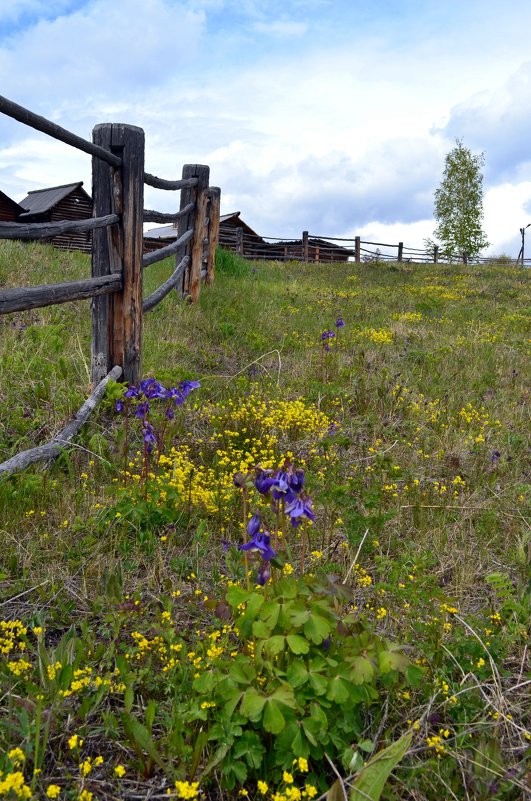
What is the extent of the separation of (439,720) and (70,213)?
3537 centimetres

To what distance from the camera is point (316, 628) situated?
179cm

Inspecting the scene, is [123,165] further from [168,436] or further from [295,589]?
[295,589]

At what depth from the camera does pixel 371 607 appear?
110 inches

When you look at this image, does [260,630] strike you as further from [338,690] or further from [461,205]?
[461,205]

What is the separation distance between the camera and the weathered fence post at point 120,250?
464 cm

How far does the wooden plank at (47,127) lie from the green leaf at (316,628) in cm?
299

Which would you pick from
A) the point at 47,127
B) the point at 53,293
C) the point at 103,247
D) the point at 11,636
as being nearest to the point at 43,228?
the point at 53,293

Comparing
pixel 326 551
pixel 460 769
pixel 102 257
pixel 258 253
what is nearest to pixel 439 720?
pixel 460 769

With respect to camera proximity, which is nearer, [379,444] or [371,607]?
[371,607]

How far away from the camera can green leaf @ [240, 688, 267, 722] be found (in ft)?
5.55

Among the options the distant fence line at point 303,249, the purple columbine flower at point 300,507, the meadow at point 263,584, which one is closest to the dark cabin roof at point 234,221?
the distant fence line at point 303,249

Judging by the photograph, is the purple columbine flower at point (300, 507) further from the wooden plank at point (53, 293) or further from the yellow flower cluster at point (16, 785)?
the wooden plank at point (53, 293)

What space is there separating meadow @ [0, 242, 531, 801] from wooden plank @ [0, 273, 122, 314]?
2.41 ft

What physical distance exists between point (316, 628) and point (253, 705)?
0.28 m
